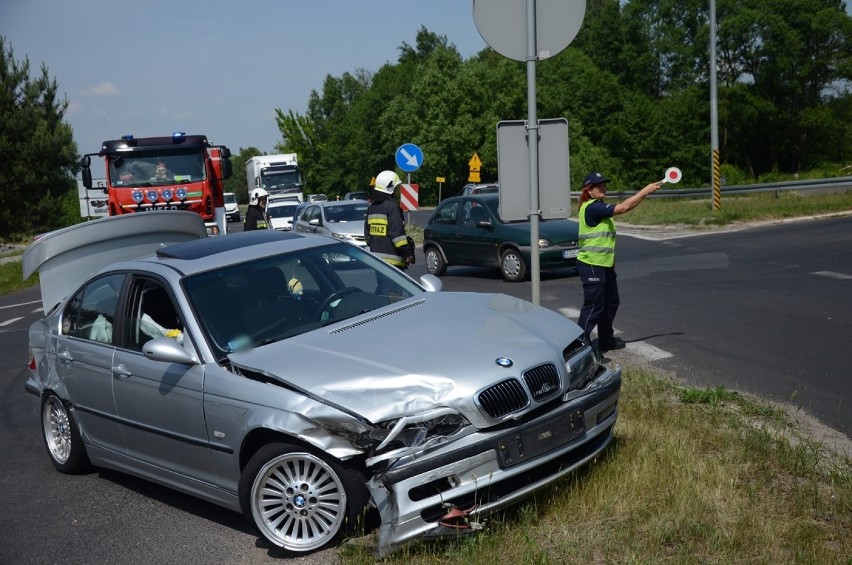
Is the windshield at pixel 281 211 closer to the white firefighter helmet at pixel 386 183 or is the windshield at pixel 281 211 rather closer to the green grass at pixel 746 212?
the green grass at pixel 746 212

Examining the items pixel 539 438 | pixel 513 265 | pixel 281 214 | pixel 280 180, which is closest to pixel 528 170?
pixel 539 438

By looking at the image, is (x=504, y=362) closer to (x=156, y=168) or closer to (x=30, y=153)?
(x=156, y=168)

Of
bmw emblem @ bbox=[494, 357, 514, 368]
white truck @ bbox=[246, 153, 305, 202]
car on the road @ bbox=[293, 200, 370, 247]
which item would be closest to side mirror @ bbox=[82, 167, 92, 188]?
car on the road @ bbox=[293, 200, 370, 247]

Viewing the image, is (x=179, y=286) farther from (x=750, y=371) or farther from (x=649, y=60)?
(x=649, y=60)

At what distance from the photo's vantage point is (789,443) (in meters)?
5.65

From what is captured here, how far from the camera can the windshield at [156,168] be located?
66.2 feet

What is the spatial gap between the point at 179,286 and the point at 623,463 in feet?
9.51

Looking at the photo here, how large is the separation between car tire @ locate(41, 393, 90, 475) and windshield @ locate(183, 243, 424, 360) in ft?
5.58

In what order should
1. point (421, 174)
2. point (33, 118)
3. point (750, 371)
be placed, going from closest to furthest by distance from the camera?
point (750, 371) < point (33, 118) < point (421, 174)

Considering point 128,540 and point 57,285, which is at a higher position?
point 57,285

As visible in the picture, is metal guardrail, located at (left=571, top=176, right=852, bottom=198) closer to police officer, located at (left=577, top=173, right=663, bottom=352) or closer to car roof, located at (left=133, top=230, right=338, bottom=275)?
police officer, located at (left=577, top=173, right=663, bottom=352)

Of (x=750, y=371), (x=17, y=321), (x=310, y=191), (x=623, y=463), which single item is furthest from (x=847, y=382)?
(x=310, y=191)

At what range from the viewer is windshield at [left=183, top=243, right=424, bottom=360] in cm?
548

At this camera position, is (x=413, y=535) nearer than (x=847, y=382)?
Yes
